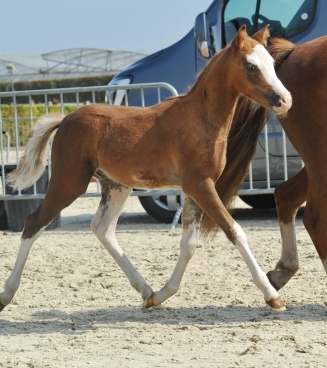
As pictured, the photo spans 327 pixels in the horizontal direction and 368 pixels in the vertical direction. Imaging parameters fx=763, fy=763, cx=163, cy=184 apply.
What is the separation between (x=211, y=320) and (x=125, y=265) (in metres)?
0.73

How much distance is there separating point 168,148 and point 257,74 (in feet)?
2.27

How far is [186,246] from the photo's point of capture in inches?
182

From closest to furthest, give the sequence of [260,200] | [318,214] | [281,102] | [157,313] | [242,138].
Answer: [281,102] → [318,214] → [157,313] → [242,138] → [260,200]

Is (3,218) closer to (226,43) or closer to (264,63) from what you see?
(226,43)

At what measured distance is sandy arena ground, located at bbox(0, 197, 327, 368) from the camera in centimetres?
369

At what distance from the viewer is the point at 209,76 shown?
14.6 feet

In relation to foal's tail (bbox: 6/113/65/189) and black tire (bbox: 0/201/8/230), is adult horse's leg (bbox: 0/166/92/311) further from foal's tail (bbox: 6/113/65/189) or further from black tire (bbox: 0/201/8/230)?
black tire (bbox: 0/201/8/230)

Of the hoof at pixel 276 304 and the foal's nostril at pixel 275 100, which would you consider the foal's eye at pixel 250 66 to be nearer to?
the foal's nostril at pixel 275 100

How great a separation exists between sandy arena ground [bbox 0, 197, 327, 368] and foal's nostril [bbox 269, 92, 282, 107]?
1206 millimetres

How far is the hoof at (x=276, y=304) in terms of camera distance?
14.1 feet

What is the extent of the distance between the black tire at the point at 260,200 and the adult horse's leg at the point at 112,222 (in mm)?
4790

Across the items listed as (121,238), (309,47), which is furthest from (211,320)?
(121,238)

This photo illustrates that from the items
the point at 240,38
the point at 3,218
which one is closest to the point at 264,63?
the point at 240,38

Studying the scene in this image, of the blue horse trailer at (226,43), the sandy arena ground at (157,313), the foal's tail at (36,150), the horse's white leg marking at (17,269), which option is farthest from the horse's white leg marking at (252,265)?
the blue horse trailer at (226,43)
